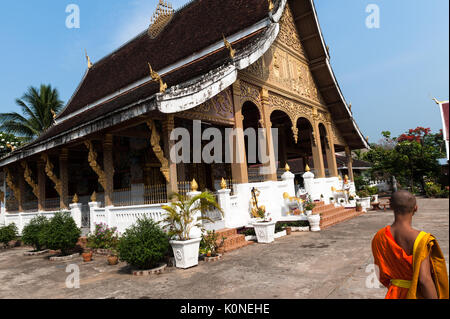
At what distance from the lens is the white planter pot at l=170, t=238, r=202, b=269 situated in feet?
17.8

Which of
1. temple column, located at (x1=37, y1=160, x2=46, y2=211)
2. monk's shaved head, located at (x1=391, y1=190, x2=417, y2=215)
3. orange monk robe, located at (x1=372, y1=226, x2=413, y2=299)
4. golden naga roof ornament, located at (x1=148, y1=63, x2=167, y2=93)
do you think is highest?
golden naga roof ornament, located at (x1=148, y1=63, x2=167, y2=93)

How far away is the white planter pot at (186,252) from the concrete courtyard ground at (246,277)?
193 millimetres

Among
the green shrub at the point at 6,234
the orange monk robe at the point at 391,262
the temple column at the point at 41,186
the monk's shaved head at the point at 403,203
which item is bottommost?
the green shrub at the point at 6,234

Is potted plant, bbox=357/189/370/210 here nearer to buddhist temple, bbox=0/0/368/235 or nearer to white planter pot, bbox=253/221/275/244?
buddhist temple, bbox=0/0/368/235

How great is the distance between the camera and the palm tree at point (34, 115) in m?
22.4

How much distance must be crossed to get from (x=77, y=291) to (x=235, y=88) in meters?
6.31

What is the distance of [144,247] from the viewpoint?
17.3 ft

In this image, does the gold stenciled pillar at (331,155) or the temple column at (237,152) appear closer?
the temple column at (237,152)

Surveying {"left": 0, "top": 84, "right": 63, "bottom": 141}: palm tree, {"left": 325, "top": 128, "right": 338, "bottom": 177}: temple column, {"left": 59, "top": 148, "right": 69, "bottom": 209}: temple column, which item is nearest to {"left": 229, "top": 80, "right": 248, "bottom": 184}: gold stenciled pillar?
{"left": 59, "top": 148, "right": 69, "bottom": 209}: temple column

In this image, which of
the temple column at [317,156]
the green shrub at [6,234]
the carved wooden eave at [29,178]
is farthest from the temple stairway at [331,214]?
the green shrub at [6,234]

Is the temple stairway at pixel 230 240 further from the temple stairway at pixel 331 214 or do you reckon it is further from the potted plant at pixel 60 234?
the potted plant at pixel 60 234

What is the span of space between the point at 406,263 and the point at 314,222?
268 inches
